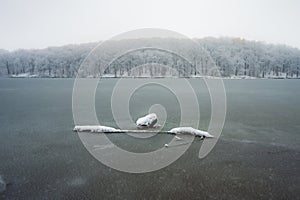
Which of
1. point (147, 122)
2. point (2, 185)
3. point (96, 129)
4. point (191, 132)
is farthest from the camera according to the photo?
point (147, 122)

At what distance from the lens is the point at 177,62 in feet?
251

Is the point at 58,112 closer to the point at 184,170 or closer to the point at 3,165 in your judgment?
the point at 3,165

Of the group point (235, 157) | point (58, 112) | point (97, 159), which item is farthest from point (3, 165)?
point (58, 112)

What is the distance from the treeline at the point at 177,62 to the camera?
73.6 meters

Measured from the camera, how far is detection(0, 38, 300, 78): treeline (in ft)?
242

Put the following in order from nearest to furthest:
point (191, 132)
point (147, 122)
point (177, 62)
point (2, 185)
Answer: point (2, 185) < point (191, 132) < point (147, 122) < point (177, 62)

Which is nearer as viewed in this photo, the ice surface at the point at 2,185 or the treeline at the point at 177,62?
the ice surface at the point at 2,185

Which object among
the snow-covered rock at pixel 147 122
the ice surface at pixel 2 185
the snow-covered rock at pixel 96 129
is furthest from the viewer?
the snow-covered rock at pixel 147 122

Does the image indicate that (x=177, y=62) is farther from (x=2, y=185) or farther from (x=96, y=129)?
(x=2, y=185)

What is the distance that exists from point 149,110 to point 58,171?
34.4 feet

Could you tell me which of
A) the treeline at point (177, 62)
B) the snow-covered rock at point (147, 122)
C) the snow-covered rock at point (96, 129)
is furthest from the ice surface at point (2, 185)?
the treeline at point (177, 62)

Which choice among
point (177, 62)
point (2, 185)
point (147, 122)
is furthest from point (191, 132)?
Answer: point (177, 62)

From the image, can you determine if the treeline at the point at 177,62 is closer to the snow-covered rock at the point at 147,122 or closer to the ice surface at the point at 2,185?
the snow-covered rock at the point at 147,122

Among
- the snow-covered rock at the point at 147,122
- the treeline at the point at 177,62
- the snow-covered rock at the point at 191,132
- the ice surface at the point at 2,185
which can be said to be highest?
the treeline at the point at 177,62
